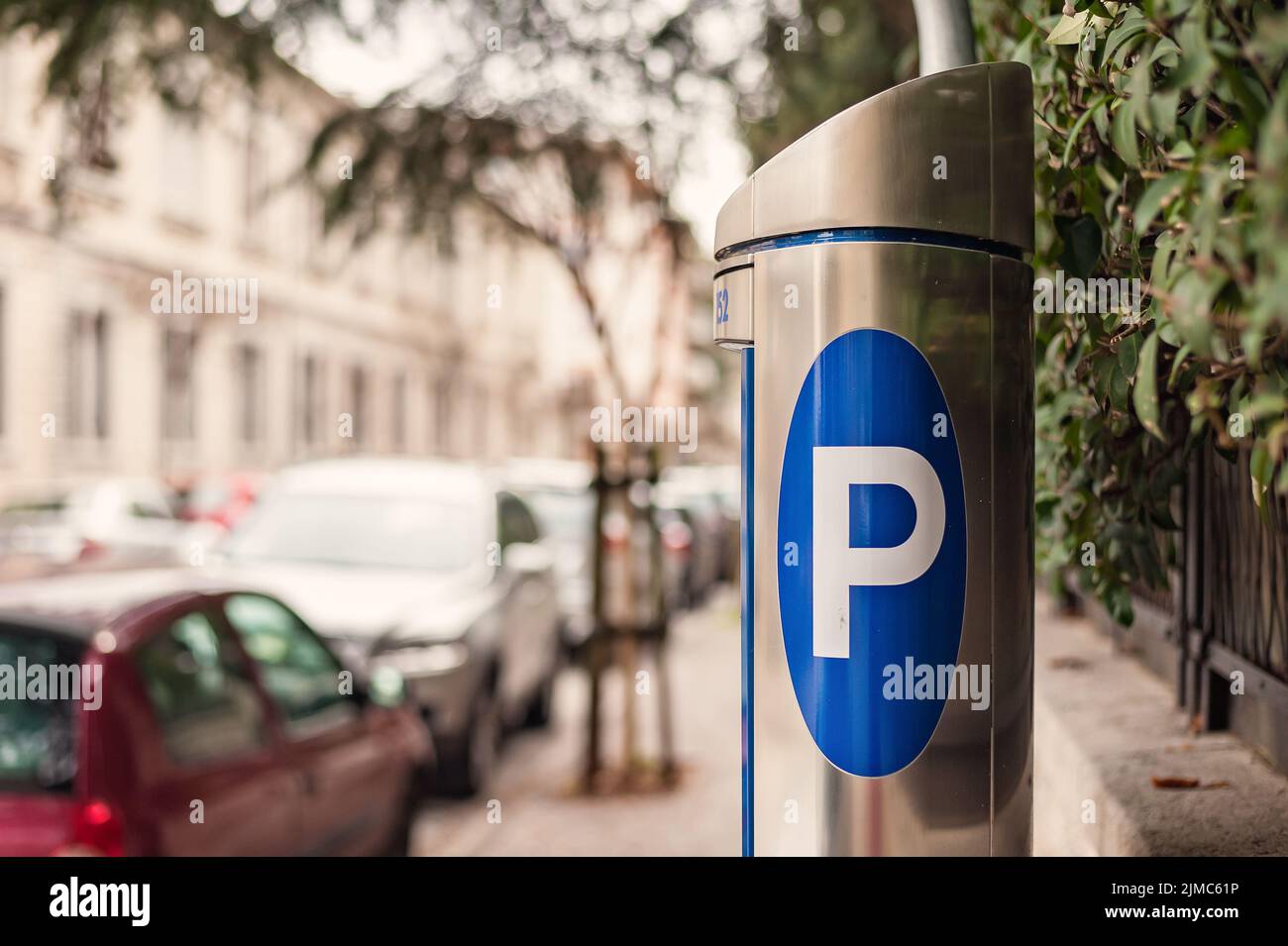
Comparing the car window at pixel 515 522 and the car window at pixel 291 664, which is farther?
the car window at pixel 515 522

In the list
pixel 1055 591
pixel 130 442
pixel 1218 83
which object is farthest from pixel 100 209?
pixel 1218 83

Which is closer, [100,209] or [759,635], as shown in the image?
[759,635]

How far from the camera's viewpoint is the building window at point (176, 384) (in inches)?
1048

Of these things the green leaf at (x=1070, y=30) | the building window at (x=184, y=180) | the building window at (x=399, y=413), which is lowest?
the green leaf at (x=1070, y=30)

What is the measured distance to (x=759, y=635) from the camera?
2.38m

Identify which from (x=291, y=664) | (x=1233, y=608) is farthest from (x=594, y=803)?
(x=1233, y=608)

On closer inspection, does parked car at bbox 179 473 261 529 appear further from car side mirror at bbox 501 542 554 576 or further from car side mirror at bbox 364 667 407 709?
car side mirror at bbox 364 667 407 709

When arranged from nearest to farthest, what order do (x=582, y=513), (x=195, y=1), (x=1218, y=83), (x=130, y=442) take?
(x=1218, y=83) → (x=195, y=1) → (x=582, y=513) → (x=130, y=442)

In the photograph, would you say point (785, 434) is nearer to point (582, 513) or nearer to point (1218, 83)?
point (1218, 83)

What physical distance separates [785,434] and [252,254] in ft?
95.7

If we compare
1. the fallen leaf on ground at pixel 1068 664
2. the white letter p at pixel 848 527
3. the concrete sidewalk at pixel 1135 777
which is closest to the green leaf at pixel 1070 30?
the white letter p at pixel 848 527

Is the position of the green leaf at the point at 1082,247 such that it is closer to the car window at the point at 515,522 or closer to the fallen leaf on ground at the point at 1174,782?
the fallen leaf on ground at the point at 1174,782

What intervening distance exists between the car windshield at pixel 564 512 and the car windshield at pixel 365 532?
465cm

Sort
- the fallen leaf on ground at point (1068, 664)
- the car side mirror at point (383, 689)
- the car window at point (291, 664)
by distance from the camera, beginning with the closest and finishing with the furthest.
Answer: the fallen leaf on ground at point (1068, 664)
the car window at point (291, 664)
the car side mirror at point (383, 689)
